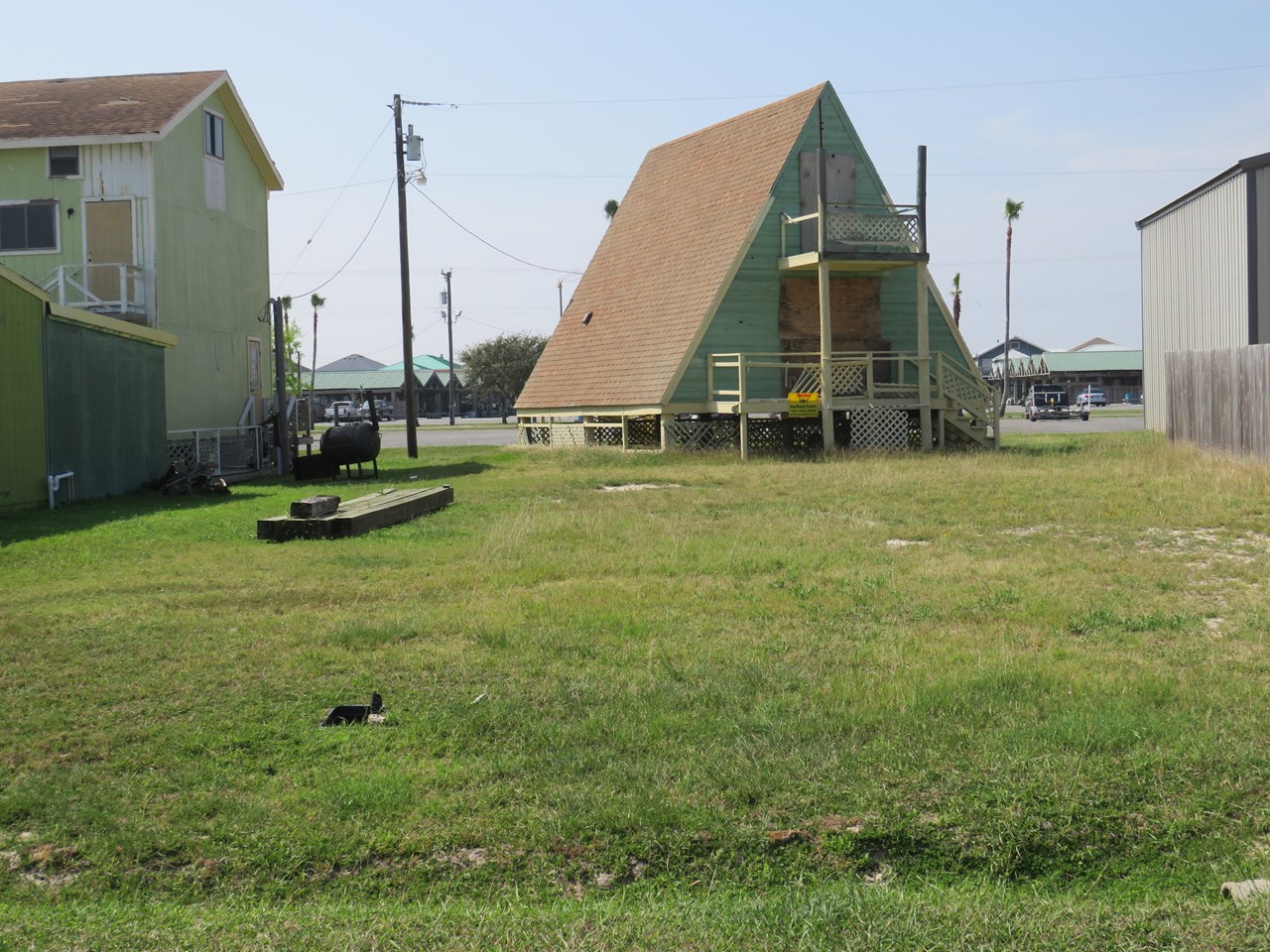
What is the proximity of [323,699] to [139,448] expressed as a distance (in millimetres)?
17800

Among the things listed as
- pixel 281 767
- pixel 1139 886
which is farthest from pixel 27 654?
pixel 1139 886

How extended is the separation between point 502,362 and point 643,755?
9792 cm

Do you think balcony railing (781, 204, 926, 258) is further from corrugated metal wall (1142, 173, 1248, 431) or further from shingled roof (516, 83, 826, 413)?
corrugated metal wall (1142, 173, 1248, 431)

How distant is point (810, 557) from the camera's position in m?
12.3

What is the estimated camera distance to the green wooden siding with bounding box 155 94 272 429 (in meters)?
28.8

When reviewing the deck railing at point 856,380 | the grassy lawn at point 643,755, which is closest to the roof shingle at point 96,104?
the deck railing at point 856,380

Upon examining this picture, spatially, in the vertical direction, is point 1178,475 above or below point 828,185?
below

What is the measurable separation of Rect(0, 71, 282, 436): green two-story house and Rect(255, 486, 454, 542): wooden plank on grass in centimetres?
1107

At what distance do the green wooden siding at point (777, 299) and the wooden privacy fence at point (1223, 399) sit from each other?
25.8ft

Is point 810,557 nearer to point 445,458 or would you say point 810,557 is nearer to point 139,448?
point 139,448

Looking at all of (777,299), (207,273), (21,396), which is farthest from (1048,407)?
(21,396)

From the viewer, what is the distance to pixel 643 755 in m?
6.11

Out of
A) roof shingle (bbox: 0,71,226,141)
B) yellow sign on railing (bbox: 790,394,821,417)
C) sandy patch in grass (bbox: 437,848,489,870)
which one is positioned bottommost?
sandy patch in grass (bbox: 437,848,489,870)

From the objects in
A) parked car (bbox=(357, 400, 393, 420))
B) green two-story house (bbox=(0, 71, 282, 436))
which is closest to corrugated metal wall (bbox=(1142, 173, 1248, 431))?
green two-story house (bbox=(0, 71, 282, 436))
